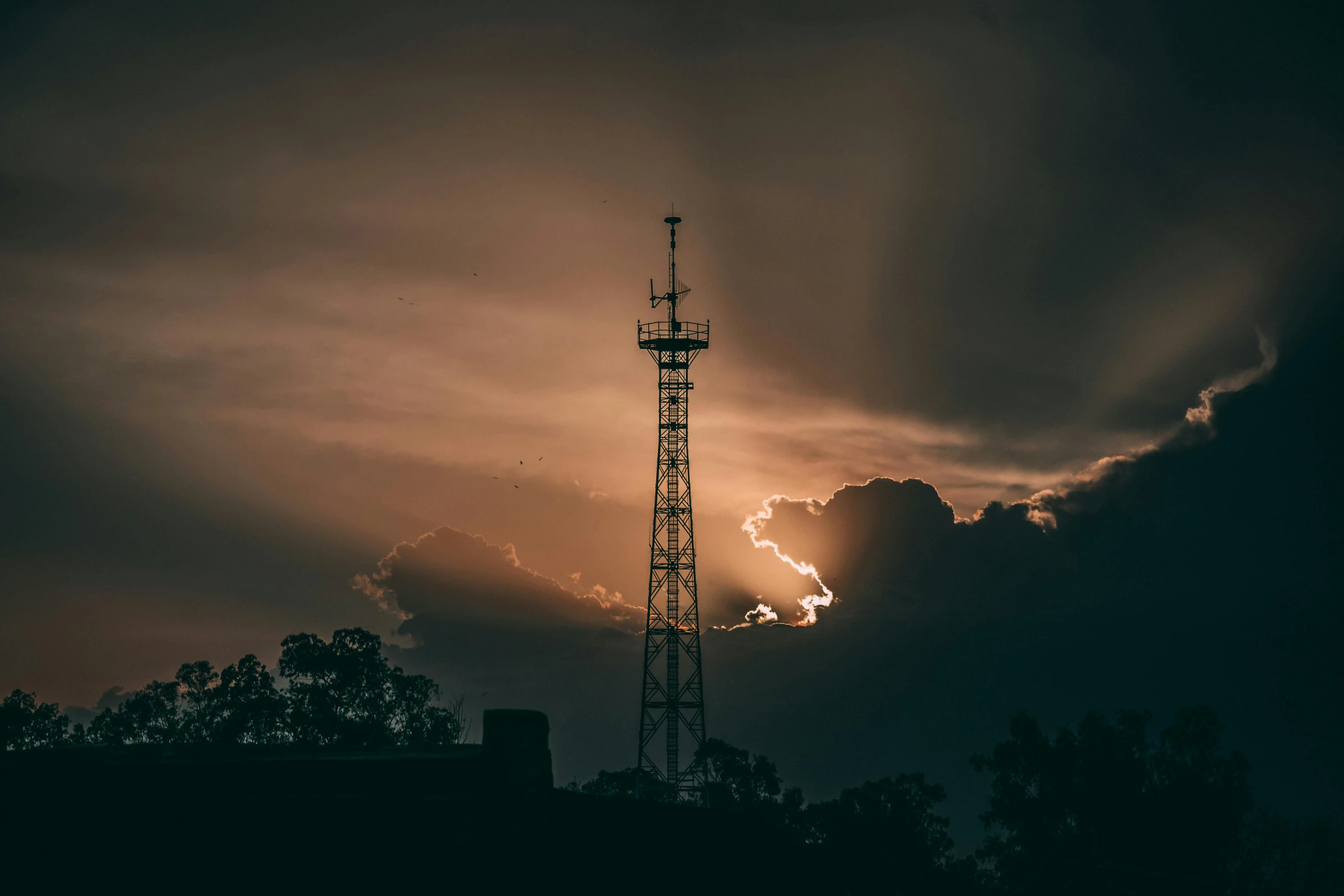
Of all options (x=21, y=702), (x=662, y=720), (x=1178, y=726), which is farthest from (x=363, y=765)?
(x=21, y=702)

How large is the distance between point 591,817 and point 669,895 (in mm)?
3437

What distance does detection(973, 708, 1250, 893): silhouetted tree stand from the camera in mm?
54938

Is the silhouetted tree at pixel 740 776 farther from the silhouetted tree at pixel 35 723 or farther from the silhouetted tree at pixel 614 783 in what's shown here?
the silhouetted tree at pixel 35 723

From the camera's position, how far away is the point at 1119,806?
2239 inches

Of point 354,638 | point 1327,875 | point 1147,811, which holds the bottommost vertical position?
point 1327,875

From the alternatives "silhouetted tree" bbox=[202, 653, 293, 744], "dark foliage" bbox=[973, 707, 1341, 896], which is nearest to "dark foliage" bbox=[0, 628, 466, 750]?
"silhouetted tree" bbox=[202, 653, 293, 744]

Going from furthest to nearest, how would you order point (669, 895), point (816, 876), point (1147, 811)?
point (1147, 811), point (816, 876), point (669, 895)

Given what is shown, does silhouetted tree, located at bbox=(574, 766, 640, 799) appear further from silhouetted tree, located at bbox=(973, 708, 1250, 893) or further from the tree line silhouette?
silhouetted tree, located at bbox=(973, 708, 1250, 893)

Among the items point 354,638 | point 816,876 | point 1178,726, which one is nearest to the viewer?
point 816,876

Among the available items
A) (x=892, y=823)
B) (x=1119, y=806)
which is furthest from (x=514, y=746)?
(x=892, y=823)

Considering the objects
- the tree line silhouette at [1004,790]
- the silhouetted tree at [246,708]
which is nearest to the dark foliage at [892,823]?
the tree line silhouette at [1004,790]

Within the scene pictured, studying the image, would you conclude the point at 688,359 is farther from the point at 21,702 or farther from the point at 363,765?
the point at 21,702

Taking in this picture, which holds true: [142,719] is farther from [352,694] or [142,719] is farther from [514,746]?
[514,746]

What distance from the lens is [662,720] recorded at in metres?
50.9
